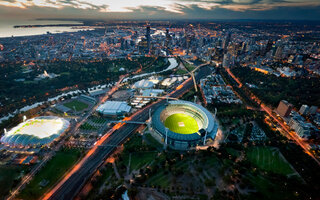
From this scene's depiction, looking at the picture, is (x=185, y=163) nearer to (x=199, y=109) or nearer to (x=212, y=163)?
(x=212, y=163)

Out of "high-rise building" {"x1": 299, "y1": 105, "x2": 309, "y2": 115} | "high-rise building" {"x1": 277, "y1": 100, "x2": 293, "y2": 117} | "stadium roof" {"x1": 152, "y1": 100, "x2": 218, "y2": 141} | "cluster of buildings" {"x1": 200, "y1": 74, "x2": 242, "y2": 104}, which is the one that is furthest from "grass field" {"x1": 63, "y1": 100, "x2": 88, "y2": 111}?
"high-rise building" {"x1": 299, "y1": 105, "x2": 309, "y2": 115}

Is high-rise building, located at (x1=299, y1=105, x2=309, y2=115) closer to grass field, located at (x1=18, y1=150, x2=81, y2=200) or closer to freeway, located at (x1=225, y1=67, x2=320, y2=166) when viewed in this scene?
freeway, located at (x1=225, y1=67, x2=320, y2=166)

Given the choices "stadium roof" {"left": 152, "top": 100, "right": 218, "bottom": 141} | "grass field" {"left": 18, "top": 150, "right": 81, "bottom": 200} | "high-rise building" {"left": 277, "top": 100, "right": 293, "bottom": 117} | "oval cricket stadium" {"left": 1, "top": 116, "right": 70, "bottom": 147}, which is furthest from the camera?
"high-rise building" {"left": 277, "top": 100, "right": 293, "bottom": 117}

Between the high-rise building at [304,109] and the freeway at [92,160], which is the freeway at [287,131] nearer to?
the high-rise building at [304,109]

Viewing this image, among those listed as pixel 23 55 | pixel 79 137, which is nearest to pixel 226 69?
pixel 79 137

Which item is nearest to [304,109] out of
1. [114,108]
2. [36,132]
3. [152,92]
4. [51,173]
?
[152,92]

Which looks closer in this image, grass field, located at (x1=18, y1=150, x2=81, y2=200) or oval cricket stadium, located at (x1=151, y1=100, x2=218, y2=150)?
grass field, located at (x1=18, y1=150, x2=81, y2=200)
